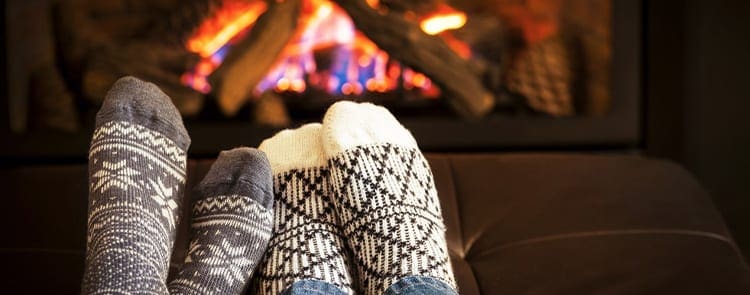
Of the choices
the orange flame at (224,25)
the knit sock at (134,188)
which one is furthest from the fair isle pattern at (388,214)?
the orange flame at (224,25)

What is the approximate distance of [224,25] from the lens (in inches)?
67.1

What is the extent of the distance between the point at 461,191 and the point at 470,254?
0.10 metres

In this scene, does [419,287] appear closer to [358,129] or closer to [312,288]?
[312,288]

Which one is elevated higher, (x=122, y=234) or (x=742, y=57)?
(x=122, y=234)

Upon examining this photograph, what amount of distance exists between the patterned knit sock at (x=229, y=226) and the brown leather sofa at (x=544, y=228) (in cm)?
10

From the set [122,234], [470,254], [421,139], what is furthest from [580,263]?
[421,139]

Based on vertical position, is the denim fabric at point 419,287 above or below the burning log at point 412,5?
below

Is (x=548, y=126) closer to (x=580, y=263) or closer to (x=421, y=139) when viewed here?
(x=421, y=139)

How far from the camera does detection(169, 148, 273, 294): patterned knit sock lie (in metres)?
0.93

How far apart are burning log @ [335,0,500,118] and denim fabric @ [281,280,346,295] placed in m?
0.80

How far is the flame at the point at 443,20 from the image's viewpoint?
172cm

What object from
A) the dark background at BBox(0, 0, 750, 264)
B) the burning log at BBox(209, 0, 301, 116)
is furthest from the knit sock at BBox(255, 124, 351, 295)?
the dark background at BBox(0, 0, 750, 264)

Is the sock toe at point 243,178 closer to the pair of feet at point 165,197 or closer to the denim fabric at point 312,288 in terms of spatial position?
the pair of feet at point 165,197

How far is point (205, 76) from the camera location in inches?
66.9
